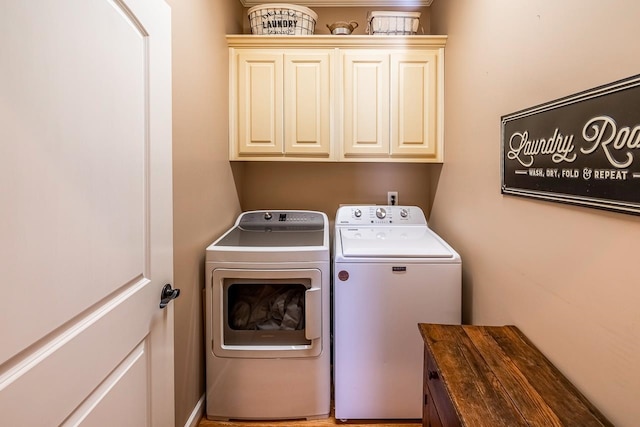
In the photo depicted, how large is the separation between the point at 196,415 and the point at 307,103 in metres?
1.95

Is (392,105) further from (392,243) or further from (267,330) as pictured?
(267,330)

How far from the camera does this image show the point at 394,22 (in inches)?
87.7

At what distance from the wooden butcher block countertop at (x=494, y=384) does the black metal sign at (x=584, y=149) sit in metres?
0.55

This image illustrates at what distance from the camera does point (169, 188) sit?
1160 millimetres

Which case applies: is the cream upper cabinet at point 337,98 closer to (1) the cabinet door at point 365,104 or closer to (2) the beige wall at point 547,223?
(1) the cabinet door at point 365,104

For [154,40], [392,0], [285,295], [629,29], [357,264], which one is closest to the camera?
[629,29]

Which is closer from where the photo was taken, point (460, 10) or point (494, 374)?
point (494, 374)

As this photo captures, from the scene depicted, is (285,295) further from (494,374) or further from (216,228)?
(494,374)

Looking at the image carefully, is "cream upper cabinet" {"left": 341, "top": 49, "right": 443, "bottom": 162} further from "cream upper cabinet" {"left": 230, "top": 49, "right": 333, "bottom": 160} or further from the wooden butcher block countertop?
the wooden butcher block countertop

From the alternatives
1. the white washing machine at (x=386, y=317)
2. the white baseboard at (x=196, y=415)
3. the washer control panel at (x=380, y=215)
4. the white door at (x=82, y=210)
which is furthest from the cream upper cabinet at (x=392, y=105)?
the white baseboard at (x=196, y=415)

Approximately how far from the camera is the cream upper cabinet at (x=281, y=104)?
88.0 inches

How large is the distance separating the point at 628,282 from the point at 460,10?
67.6 inches

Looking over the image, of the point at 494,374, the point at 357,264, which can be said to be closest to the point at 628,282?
the point at 494,374

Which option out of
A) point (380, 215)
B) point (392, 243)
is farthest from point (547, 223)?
point (380, 215)
